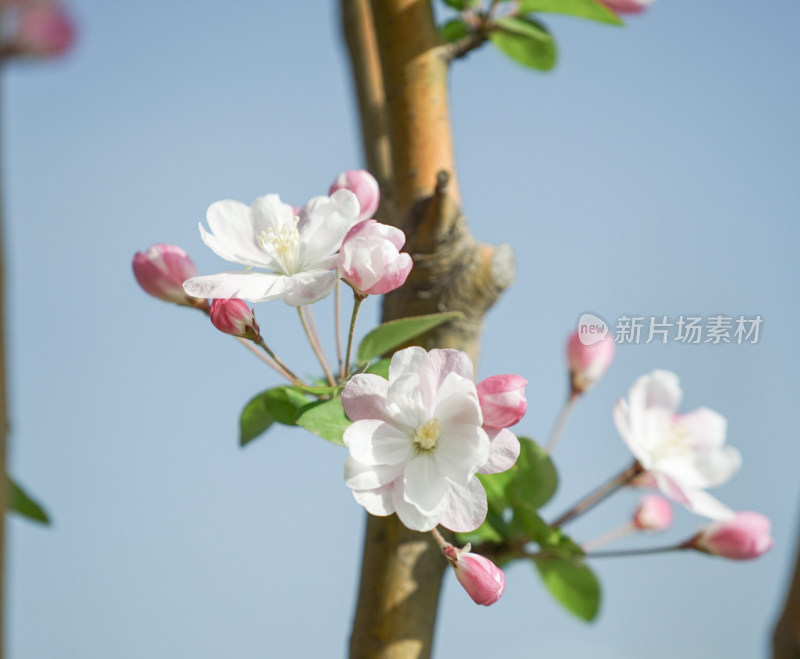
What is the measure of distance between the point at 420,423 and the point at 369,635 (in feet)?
0.65

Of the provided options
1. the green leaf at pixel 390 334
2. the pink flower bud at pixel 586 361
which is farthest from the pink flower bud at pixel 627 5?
the green leaf at pixel 390 334

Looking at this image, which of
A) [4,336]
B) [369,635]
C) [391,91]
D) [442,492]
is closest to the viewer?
A: [4,336]

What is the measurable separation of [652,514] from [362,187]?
399 mm

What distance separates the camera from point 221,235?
0.44 meters

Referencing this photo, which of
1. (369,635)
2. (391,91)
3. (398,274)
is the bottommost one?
(369,635)

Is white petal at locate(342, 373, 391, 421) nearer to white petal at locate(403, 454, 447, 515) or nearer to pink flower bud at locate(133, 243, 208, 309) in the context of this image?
white petal at locate(403, 454, 447, 515)

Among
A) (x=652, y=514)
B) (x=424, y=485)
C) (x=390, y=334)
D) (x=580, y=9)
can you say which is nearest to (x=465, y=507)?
(x=424, y=485)

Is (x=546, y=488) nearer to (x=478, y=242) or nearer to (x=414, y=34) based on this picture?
(x=478, y=242)

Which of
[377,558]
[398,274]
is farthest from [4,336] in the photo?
→ [377,558]

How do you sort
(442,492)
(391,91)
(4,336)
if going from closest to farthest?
(4,336), (442,492), (391,91)

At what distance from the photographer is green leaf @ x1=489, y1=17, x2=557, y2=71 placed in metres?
0.70

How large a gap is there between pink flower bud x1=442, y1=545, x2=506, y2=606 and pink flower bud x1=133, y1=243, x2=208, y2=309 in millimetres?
→ 221

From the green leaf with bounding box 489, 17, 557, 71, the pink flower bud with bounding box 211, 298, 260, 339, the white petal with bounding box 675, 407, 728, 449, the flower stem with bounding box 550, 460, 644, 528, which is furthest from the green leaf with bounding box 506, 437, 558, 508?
the green leaf with bounding box 489, 17, 557, 71

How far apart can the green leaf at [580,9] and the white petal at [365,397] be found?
0.45 meters
